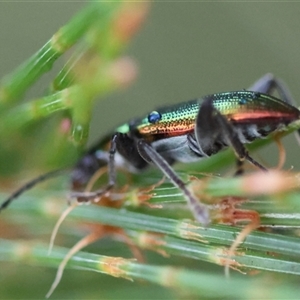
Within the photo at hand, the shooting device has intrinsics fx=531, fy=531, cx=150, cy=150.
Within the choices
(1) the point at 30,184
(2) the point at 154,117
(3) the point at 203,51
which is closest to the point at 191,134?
(2) the point at 154,117

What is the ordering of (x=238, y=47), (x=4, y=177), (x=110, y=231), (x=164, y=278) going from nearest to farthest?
(x=164, y=278) → (x=110, y=231) → (x=4, y=177) → (x=238, y=47)

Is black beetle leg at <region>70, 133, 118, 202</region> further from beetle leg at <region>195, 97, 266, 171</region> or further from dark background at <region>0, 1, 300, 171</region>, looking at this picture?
dark background at <region>0, 1, 300, 171</region>

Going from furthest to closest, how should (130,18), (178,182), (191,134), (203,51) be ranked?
(203,51)
(191,134)
(178,182)
(130,18)

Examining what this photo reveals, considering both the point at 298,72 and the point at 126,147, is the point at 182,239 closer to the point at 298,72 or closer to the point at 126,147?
the point at 126,147

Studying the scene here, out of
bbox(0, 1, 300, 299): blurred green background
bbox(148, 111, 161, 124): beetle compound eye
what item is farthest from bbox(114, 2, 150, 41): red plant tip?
bbox(0, 1, 300, 299): blurred green background

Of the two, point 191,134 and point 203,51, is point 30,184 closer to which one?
point 191,134

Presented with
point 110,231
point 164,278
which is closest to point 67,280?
point 110,231
